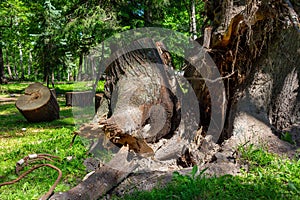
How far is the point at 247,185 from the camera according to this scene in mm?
2713

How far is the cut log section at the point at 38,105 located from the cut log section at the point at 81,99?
74.2 inches

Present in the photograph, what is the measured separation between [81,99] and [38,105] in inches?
120

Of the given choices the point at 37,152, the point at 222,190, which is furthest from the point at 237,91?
the point at 37,152

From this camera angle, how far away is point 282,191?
2.60 meters

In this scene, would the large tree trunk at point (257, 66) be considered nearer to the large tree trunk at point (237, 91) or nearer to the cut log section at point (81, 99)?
the large tree trunk at point (237, 91)

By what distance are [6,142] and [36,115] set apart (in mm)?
2072

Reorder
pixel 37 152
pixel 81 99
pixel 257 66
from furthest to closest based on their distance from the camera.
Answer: pixel 81 99
pixel 37 152
pixel 257 66

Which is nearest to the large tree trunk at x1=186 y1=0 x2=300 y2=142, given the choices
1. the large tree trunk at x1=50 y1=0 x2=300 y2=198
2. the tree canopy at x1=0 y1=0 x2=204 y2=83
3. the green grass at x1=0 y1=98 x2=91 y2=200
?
the large tree trunk at x1=50 y1=0 x2=300 y2=198

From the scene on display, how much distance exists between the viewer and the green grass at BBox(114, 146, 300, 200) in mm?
2512

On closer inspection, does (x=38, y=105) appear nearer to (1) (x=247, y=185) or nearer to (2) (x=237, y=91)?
(2) (x=237, y=91)

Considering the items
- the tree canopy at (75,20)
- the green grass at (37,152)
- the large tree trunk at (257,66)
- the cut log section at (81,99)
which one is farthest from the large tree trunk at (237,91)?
the cut log section at (81,99)

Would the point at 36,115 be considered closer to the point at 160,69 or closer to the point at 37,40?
the point at 160,69

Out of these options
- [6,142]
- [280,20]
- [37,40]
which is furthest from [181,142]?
[37,40]

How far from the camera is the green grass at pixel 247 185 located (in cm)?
251
